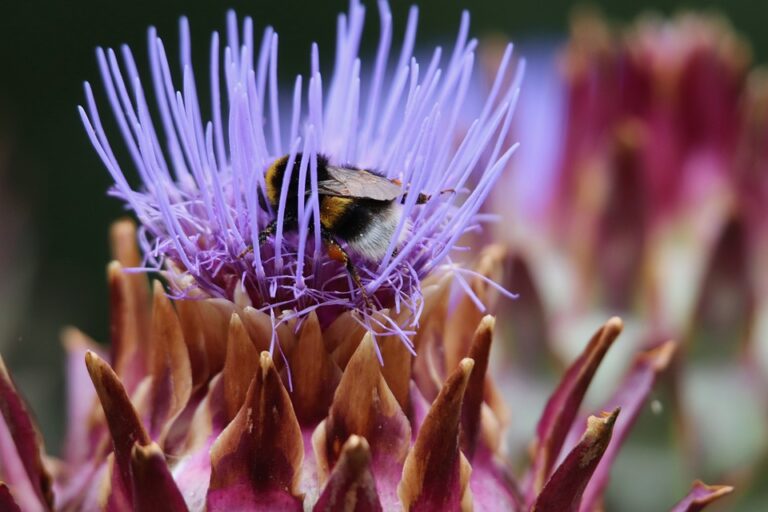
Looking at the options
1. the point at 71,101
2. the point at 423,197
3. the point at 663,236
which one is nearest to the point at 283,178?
the point at 423,197

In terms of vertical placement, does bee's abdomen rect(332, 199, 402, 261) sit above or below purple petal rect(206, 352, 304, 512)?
above

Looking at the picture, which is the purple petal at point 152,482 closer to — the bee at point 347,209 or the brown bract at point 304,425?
the brown bract at point 304,425

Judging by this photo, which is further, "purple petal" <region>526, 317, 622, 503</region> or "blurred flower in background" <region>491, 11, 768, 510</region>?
"blurred flower in background" <region>491, 11, 768, 510</region>

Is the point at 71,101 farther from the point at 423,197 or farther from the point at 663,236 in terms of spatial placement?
the point at 423,197

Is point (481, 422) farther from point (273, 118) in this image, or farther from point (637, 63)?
point (637, 63)

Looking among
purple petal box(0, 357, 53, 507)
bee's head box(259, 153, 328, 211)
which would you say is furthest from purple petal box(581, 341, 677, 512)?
purple petal box(0, 357, 53, 507)

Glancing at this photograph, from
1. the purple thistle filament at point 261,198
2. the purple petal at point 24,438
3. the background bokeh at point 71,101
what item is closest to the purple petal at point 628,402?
the purple thistle filament at point 261,198

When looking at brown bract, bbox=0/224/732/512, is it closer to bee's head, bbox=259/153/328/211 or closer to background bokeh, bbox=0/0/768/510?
bee's head, bbox=259/153/328/211
